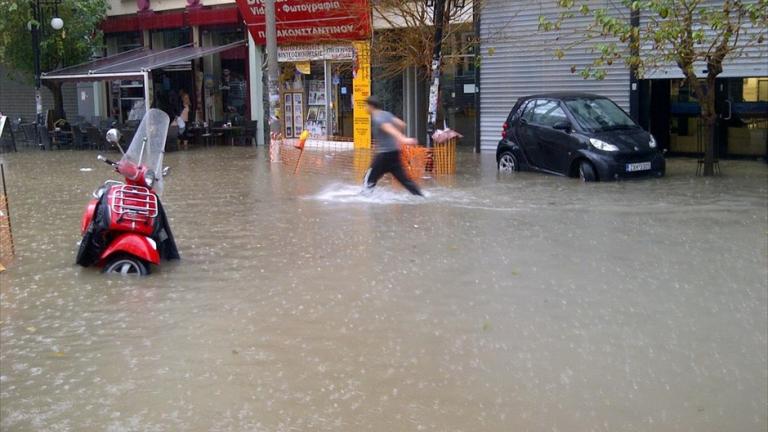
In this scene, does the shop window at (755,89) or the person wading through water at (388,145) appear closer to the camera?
the person wading through water at (388,145)

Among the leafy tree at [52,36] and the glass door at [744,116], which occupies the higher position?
the leafy tree at [52,36]

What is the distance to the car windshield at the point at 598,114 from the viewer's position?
1475 centimetres

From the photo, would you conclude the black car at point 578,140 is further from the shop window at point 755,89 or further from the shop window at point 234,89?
the shop window at point 234,89

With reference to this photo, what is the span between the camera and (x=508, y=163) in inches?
647

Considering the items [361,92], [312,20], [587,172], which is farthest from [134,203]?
[312,20]

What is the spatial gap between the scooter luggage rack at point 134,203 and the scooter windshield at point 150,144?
0.24m

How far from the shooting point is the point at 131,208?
7781 millimetres

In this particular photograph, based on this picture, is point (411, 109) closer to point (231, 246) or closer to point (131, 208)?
point (231, 246)

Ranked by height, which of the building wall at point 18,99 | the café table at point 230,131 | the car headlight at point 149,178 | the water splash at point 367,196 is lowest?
the water splash at point 367,196

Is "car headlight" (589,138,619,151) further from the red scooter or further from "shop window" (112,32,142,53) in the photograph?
"shop window" (112,32,142,53)

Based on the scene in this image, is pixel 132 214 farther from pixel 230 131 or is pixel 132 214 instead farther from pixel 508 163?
pixel 230 131

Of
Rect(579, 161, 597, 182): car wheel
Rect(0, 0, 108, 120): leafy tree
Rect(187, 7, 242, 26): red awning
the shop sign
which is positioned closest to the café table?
the shop sign

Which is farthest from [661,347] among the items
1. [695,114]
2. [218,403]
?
[695,114]

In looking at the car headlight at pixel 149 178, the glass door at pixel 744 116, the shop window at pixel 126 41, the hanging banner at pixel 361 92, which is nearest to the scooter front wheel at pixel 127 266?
the car headlight at pixel 149 178
